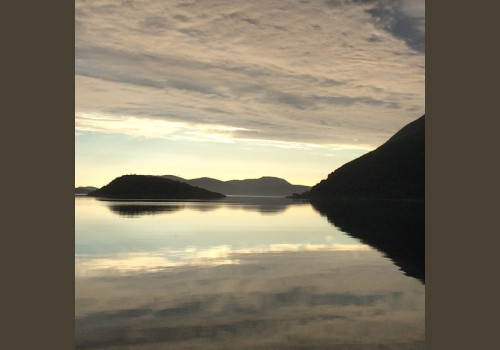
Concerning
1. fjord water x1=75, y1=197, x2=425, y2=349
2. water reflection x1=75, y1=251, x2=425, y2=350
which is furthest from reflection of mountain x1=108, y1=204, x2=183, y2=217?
water reflection x1=75, y1=251, x2=425, y2=350

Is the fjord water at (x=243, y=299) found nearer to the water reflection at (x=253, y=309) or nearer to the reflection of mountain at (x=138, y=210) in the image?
the water reflection at (x=253, y=309)

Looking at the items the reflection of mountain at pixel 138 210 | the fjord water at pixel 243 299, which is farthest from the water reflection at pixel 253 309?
the reflection of mountain at pixel 138 210

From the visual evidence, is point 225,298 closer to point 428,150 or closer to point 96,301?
point 96,301

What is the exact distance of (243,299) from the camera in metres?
20.6

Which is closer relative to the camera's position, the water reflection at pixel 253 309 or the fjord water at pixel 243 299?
the water reflection at pixel 253 309

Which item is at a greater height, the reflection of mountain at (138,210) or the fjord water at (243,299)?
the fjord water at (243,299)

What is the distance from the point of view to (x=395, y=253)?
117ft

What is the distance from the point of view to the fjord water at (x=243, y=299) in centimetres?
1522

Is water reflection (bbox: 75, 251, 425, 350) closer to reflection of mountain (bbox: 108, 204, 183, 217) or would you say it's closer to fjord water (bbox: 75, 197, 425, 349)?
fjord water (bbox: 75, 197, 425, 349)

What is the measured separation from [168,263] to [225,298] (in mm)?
10377

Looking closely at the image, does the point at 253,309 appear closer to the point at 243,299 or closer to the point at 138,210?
the point at 243,299

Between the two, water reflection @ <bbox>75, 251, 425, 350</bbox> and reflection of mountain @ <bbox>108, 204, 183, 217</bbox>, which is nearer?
water reflection @ <bbox>75, 251, 425, 350</bbox>

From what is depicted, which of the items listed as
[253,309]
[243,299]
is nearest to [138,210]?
[243,299]

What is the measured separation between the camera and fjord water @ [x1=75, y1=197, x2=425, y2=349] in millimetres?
15219
